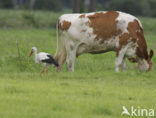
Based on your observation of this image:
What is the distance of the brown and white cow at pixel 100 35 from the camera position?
16875 millimetres

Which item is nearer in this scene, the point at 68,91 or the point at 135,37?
the point at 68,91

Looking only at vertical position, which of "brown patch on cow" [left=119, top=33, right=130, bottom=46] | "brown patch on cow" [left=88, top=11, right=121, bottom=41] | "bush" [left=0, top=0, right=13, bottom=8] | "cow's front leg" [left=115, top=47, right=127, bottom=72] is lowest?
"bush" [left=0, top=0, right=13, bottom=8]

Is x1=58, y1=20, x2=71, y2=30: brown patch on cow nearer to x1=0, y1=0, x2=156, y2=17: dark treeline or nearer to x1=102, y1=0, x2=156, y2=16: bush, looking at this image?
x1=0, y1=0, x2=156, y2=17: dark treeline

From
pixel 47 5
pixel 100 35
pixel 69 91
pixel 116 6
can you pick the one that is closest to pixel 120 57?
pixel 100 35

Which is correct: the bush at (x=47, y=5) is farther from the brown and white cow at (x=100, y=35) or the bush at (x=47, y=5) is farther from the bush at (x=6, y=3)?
the brown and white cow at (x=100, y=35)

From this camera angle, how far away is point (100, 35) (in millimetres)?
17016

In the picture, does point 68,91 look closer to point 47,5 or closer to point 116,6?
point 116,6

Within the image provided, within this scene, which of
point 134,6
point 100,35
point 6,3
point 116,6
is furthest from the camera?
point 134,6

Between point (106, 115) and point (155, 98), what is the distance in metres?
2.10

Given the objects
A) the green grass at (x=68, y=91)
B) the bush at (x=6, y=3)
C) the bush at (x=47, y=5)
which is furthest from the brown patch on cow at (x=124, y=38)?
the bush at (x=47, y=5)

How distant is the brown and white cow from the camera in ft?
55.4

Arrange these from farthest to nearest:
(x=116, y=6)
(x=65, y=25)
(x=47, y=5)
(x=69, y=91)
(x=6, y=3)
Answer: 1. (x=47, y=5)
2. (x=116, y=6)
3. (x=6, y=3)
4. (x=65, y=25)
5. (x=69, y=91)

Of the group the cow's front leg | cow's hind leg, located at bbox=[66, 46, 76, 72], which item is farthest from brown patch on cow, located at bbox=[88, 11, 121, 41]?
cow's hind leg, located at bbox=[66, 46, 76, 72]

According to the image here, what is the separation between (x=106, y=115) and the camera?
10.5 m
